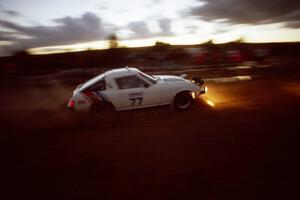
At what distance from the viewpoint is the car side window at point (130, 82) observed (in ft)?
28.0

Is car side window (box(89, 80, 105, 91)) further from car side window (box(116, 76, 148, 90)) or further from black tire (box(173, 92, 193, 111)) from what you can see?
black tire (box(173, 92, 193, 111))

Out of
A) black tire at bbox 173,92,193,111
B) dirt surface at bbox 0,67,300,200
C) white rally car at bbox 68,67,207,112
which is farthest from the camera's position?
black tire at bbox 173,92,193,111

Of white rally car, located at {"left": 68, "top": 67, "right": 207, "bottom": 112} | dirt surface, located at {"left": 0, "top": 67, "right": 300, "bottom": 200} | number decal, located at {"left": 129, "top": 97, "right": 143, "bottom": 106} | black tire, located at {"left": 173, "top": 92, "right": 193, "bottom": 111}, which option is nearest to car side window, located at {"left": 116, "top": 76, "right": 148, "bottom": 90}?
white rally car, located at {"left": 68, "top": 67, "right": 207, "bottom": 112}

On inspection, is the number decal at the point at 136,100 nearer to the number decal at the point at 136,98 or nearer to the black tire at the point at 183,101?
the number decal at the point at 136,98

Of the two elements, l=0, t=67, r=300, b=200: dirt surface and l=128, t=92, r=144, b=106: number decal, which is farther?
l=128, t=92, r=144, b=106: number decal

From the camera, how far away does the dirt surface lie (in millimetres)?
4680

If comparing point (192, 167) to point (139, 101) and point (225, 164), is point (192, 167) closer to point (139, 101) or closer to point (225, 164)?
point (225, 164)

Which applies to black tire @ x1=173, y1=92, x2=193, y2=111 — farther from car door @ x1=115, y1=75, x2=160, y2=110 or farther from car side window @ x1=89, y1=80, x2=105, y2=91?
car side window @ x1=89, y1=80, x2=105, y2=91

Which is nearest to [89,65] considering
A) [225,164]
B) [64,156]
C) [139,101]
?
[139,101]

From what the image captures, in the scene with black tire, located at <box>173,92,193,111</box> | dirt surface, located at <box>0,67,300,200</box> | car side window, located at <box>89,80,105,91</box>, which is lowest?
dirt surface, located at <box>0,67,300,200</box>

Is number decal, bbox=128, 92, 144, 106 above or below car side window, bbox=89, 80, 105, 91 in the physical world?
below

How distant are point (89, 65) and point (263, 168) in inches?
998

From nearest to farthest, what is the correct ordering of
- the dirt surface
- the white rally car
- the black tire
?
the dirt surface, the white rally car, the black tire

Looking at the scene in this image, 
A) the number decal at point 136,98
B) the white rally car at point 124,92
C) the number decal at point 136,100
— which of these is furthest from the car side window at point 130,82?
the number decal at point 136,100
